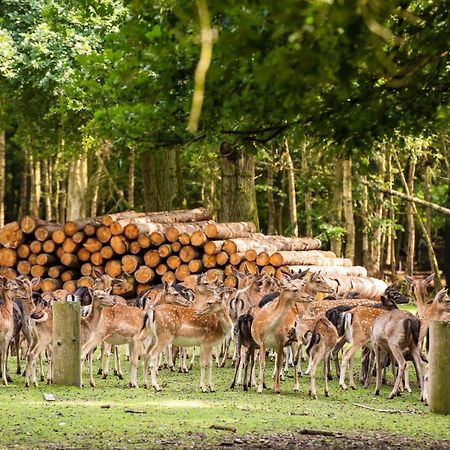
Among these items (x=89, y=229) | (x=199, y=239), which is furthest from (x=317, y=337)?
(x=89, y=229)

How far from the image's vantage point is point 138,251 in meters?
24.7

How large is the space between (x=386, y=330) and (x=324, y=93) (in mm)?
4477

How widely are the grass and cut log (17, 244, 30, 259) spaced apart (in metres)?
11.4

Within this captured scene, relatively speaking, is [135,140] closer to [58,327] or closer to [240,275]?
[58,327]

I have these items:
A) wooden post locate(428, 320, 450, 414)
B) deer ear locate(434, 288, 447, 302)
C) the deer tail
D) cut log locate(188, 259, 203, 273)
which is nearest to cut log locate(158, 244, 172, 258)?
cut log locate(188, 259, 203, 273)

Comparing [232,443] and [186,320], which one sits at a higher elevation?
[186,320]

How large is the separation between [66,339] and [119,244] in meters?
11.0

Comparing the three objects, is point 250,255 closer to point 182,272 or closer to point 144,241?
point 182,272

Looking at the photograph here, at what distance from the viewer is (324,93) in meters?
10.8

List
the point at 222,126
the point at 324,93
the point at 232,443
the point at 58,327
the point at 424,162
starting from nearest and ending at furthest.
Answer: the point at 232,443 < the point at 324,93 < the point at 222,126 < the point at 58,327 < the point at 424,162

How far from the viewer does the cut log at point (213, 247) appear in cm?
2411

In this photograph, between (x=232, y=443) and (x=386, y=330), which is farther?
(x=386, y=330)

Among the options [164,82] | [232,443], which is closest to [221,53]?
[164,82]

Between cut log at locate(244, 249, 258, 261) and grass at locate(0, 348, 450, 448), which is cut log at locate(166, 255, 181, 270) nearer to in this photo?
cut log at locate(244, 249, 258, 261)
